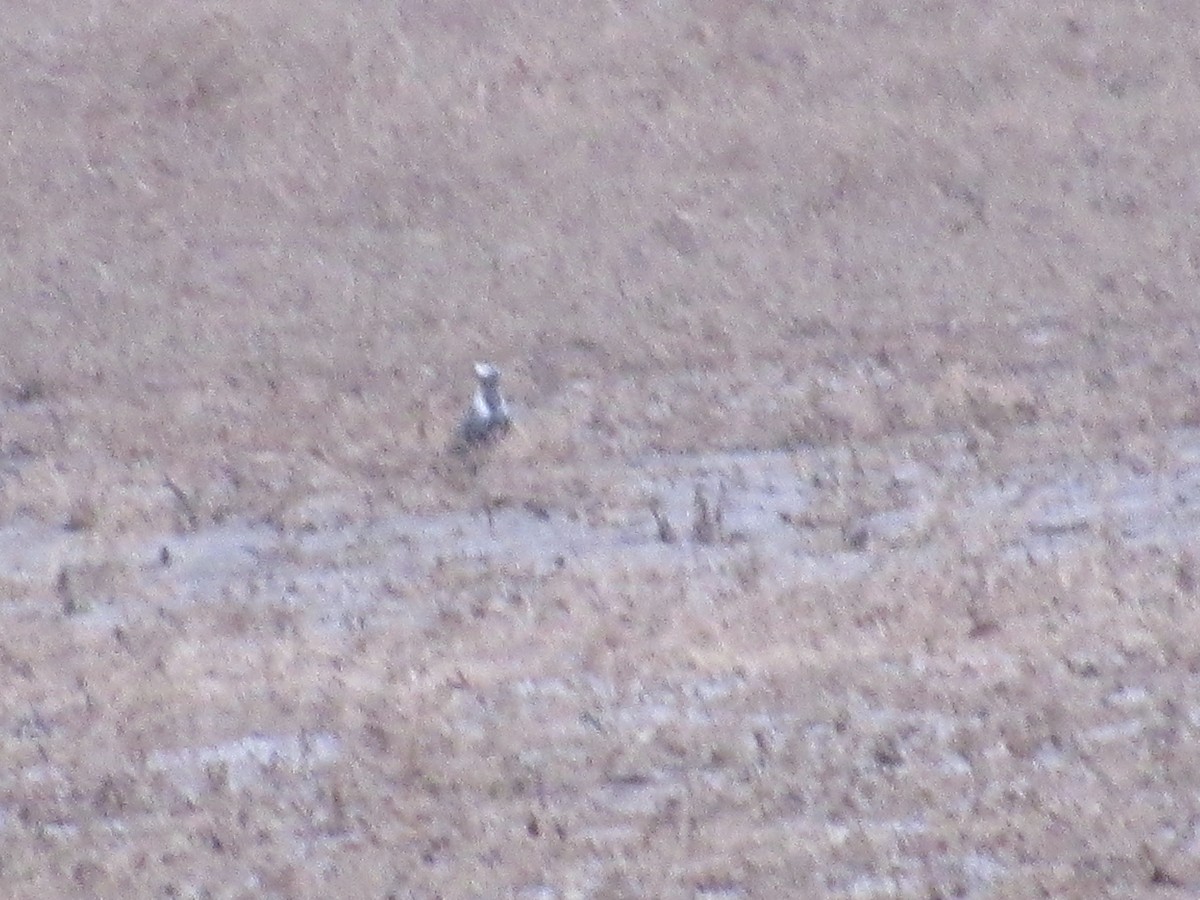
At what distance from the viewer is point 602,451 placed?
272 cm

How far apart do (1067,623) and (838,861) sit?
0.54m

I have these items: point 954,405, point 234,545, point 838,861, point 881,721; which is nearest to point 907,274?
point 954,405

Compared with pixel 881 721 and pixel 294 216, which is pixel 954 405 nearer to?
pixel 881 721

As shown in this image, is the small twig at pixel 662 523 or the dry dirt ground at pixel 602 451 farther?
the small twig at pixel 662 523

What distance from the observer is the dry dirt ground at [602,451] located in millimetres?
2576

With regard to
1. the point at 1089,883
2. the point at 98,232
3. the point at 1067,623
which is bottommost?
the point at 1089,883

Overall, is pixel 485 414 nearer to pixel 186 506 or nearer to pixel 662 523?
pixel 662 523

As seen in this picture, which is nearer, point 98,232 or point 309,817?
point 309,817

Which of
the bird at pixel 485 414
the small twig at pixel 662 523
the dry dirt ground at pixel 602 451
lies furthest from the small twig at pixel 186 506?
the small twig at pixel 662 523

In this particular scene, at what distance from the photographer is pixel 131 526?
266 cm

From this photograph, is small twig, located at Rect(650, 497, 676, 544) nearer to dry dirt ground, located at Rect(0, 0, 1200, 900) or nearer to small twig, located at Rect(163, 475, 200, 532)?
dry dirt ground, located at Rect(0, 0, 1200, 900)

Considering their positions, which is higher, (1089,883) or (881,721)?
(881,721)

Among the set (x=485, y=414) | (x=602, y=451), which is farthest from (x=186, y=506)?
(x=602, y=451)

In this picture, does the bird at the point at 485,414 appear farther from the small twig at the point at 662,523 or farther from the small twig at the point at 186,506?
the small twig at the point at 186,506
